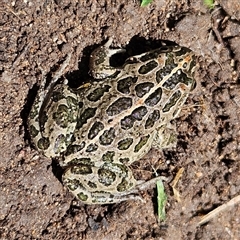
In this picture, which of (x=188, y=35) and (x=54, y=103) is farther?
(x=188, y=35)

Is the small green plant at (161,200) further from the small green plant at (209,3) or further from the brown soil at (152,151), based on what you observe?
the small green plant at (209,3)

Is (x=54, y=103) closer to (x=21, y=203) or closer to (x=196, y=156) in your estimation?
(x=21, y=203)

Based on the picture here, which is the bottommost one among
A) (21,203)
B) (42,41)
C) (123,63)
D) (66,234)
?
(66,234)

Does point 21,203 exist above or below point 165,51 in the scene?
below

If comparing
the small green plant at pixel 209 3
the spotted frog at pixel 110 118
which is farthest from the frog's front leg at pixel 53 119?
the small green plant at pixel 209 3

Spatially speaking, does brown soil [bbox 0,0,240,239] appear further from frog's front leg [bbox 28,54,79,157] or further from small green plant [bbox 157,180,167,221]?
frog's front leg [bbox 28,54,79,157]

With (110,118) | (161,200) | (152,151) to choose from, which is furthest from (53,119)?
(161,200)

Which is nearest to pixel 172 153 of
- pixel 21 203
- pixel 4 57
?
pixel 21 203
